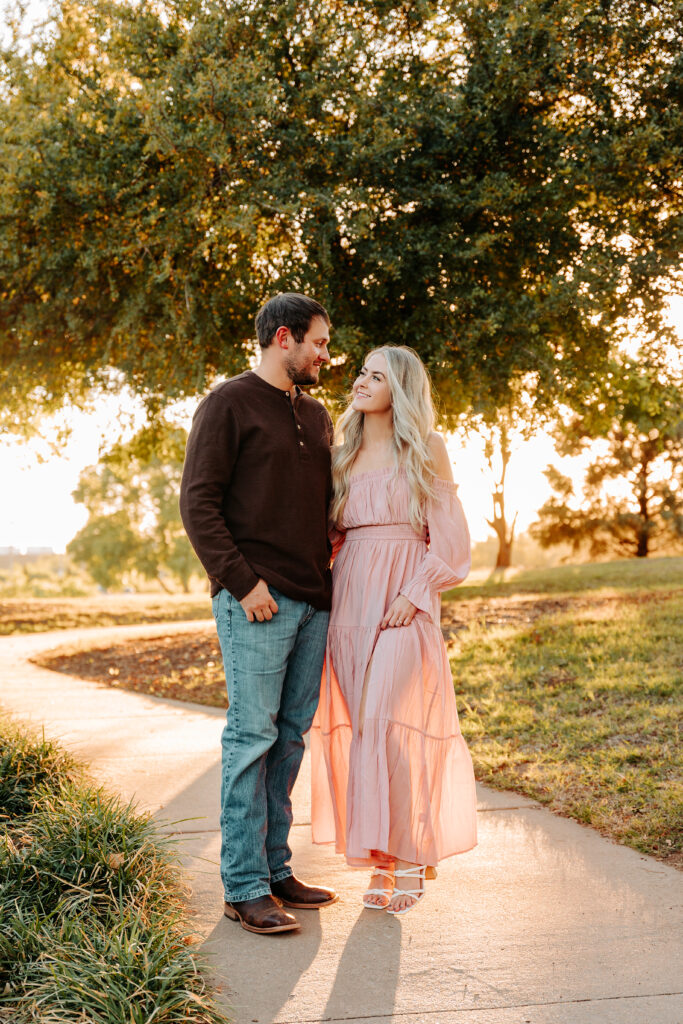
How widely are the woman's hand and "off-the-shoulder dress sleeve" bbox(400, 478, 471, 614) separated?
0.08ft

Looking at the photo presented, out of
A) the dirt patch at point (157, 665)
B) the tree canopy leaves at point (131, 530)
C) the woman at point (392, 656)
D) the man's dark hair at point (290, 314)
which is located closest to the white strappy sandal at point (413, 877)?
the woman at point (392, 656)

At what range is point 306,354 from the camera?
12.4 ft

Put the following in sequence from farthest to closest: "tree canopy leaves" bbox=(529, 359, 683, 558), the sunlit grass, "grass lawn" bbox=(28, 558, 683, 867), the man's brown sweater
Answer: "tree canopy leaves" bbox=(529, 359, 683, 558), the sunlit grass, "grass lawn" bbox=(28, 558, 683, 867), the man's brown sweater

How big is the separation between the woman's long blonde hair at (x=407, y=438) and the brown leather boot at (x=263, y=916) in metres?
1.55

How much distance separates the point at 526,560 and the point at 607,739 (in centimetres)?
6965

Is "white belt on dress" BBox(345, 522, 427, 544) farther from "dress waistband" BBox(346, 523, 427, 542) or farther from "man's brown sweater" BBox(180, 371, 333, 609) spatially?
"man's brown sweater" BBox(180, 371, 333, 609)

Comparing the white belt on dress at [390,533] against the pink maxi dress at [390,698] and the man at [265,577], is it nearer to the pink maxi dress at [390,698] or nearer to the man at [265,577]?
the pink maxi dress at [390,698]

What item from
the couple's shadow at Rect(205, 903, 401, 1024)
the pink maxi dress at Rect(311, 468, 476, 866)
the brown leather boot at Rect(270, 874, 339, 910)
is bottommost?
the couple's shadow at Rect(205, 903, 401, 1024)

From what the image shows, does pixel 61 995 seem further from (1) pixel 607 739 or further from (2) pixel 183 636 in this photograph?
(2) pixel 183 636

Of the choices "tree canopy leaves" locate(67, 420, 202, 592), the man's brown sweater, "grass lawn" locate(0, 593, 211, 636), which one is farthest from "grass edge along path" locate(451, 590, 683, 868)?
"tree canopy leaves" locate(67, 420, 202, 592)

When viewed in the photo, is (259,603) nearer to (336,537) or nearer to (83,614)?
(336,537)

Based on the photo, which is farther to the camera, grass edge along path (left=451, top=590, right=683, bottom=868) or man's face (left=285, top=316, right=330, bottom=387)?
grass edge along path (left=451, top=590, right=683, bottom=868)

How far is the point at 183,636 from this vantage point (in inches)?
546

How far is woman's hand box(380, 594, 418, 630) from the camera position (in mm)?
3842
